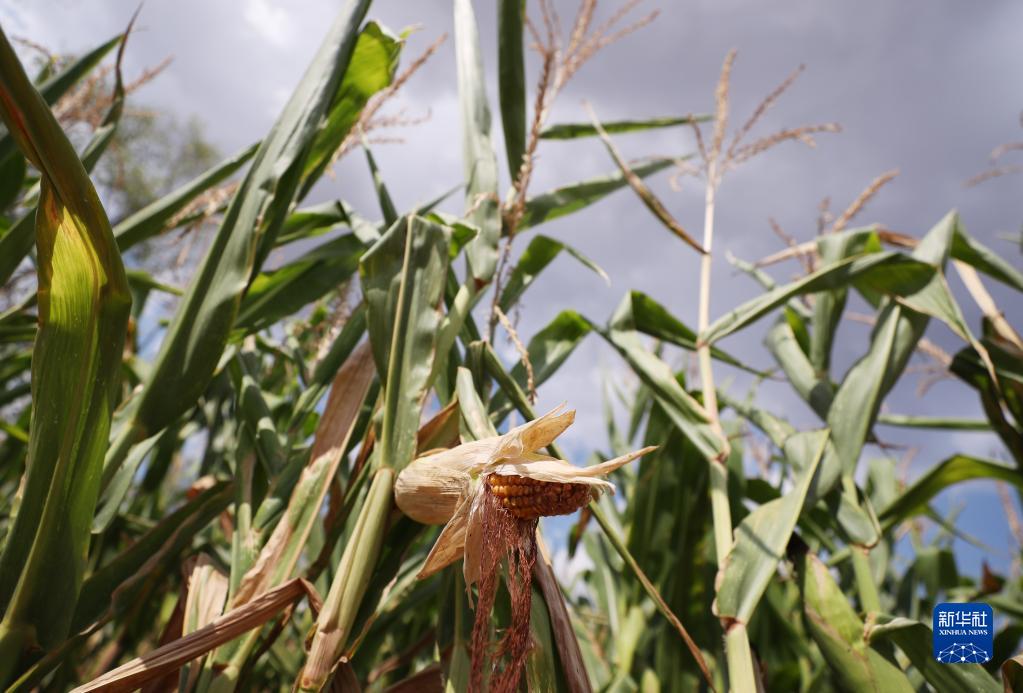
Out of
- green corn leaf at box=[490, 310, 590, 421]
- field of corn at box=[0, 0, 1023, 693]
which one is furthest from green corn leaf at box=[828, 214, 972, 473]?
green corn leaf at box=[490, 310, 590, 421]

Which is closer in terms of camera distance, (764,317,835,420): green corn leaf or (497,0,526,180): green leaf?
(497,0,526,180): green leaf

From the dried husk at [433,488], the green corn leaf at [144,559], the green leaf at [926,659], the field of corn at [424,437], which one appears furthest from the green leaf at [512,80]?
the green leaf at [926,659]

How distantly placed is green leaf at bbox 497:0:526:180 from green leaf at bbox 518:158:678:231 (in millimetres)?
129

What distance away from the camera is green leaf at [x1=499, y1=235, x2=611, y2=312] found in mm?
1067

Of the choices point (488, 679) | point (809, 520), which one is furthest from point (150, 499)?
point (809, 520)

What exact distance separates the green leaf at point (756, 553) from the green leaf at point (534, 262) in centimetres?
43

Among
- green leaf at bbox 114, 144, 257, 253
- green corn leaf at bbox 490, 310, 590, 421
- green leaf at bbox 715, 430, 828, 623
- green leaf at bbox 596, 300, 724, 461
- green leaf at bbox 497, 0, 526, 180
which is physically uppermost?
green leaf at bbox 497, 0, 526, 180

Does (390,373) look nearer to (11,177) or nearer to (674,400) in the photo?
(674,400)

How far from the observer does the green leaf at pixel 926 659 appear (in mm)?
711

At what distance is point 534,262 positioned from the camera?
3.66ft

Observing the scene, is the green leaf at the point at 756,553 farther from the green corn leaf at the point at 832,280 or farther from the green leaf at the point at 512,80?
the green leaf at the point at 512,80

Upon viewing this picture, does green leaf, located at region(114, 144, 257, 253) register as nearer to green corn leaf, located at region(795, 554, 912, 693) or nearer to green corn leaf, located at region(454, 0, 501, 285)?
green corn leaf, located at region(454, 0, 501, 285)

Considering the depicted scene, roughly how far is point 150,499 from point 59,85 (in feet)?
3.56

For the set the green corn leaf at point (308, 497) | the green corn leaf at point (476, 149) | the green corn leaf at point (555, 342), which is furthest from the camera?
the green corn leaf at point (555, 342)
